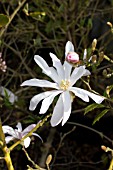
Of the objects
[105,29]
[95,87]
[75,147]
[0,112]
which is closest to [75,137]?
[75,147]

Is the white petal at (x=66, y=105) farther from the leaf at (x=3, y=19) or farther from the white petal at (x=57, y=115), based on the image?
the leaf at (x=3, y=19)

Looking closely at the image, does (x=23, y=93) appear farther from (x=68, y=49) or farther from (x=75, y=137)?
(x=68, y=49)

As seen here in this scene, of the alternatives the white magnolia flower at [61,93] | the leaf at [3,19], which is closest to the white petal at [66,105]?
the white magnolia flower at [61,93]

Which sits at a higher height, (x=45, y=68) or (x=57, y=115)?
(x=45, y=68)

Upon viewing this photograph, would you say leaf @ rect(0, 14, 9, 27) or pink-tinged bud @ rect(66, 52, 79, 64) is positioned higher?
leaf @ rect(0, 14, 9, 27)

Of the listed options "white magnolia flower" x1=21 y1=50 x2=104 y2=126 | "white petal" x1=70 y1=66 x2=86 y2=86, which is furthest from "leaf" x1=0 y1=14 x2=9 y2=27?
"white petal" x1=70 y1=66 x2=86 y2=86

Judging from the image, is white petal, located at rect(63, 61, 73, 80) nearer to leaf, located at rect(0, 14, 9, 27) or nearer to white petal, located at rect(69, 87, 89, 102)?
white petal, located at rect(69, 87, 89, 102)

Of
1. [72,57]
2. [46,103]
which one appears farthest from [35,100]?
[72,57]

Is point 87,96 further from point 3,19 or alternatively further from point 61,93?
point 3,19

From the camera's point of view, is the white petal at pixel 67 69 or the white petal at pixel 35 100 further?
the white petal at pixel 67 69

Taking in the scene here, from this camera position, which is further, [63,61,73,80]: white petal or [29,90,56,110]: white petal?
[63,61,73,80]: white petal

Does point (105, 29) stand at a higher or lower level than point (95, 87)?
higher
